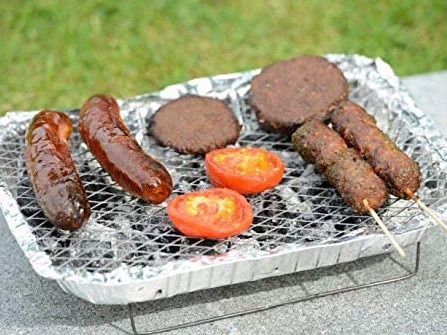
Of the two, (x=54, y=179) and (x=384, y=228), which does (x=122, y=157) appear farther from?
(x=384, y=228)

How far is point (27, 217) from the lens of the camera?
344 centimetres

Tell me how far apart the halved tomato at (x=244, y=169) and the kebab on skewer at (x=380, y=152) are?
1.07 ft

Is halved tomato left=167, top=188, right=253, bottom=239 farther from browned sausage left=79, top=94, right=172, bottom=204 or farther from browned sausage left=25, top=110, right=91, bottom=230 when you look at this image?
browned sausage left=25, top=110, right=91, bottom=230

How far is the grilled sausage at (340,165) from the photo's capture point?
10.9ft

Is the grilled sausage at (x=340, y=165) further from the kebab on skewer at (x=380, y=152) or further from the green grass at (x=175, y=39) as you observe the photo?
the green grass at (x=175, y=39)

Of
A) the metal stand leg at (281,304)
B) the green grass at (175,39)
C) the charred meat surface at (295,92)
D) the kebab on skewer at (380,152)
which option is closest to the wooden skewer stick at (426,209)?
the kebab on skewer at (380,152)

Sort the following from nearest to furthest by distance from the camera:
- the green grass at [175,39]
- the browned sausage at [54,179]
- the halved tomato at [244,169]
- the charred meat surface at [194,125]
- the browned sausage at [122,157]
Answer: the browned sausage at [54,179]
the browned sausage at [122,157]
the halved tomato at [244,169]
the charred meat surface at [194,125]
the green grass at [175,39]

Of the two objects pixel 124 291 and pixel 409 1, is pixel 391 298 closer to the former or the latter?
pixel 124 291

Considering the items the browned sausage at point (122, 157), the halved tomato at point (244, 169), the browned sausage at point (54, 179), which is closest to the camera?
the browned sausage at point (54, 179)

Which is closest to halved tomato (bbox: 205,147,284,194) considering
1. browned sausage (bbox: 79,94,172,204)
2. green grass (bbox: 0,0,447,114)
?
browned sausage (bbox: 79,94,172,204)

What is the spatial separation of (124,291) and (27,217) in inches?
25.7

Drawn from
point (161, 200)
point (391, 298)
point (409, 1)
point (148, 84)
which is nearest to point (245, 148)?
point (161, 200)

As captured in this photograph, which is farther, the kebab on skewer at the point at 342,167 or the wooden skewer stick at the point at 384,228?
the kebab on skewer at the point at 342,167

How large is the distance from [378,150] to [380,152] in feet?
0.05
